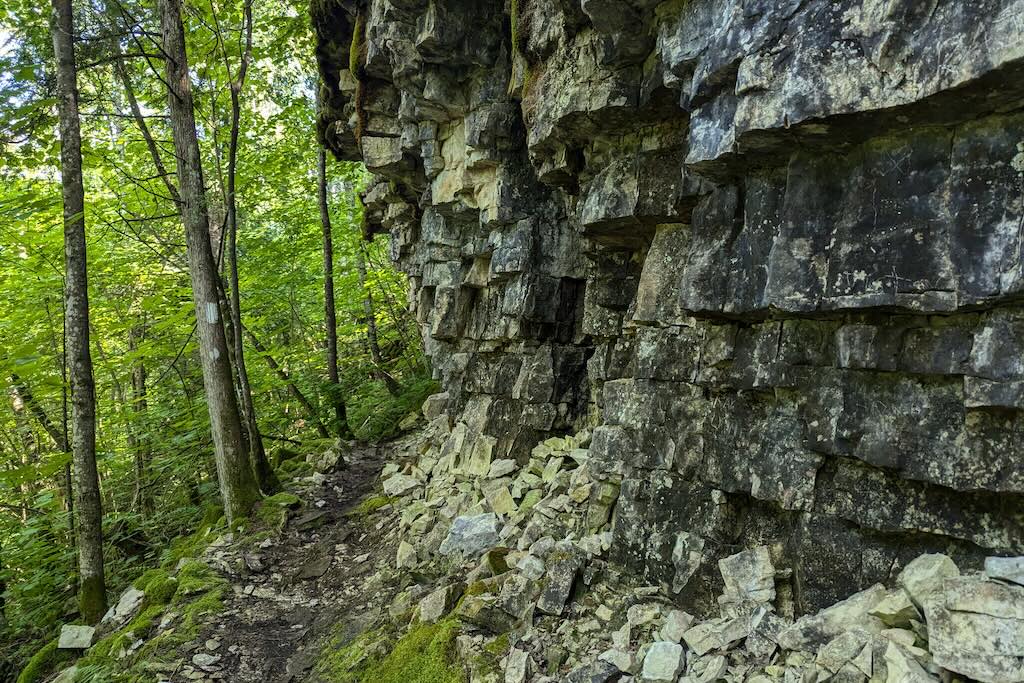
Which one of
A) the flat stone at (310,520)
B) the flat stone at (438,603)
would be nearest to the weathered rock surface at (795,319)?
the flat stone at (438,603)

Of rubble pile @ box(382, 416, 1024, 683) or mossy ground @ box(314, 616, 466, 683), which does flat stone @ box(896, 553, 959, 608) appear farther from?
mossy ground @ box(314, 616, 466, 683)

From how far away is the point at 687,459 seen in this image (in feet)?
19.7

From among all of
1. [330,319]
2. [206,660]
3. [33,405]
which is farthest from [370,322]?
[206,660]

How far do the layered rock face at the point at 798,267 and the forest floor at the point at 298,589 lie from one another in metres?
4.41

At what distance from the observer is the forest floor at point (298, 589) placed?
25.1ft

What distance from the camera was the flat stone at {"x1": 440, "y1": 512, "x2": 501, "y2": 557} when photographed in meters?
7.99

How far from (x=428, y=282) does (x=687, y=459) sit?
876 cm

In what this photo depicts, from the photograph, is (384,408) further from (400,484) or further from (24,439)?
(24,439)

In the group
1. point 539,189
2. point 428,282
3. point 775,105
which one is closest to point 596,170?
point 539,189

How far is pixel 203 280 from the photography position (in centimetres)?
1119

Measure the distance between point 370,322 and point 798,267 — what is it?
16337 millimetres

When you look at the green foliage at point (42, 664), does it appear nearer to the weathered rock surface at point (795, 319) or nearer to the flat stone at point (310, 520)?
the flat stone at point (310, 520)

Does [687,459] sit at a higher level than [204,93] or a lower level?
lower

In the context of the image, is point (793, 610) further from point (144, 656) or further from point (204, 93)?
point (204, 93)
